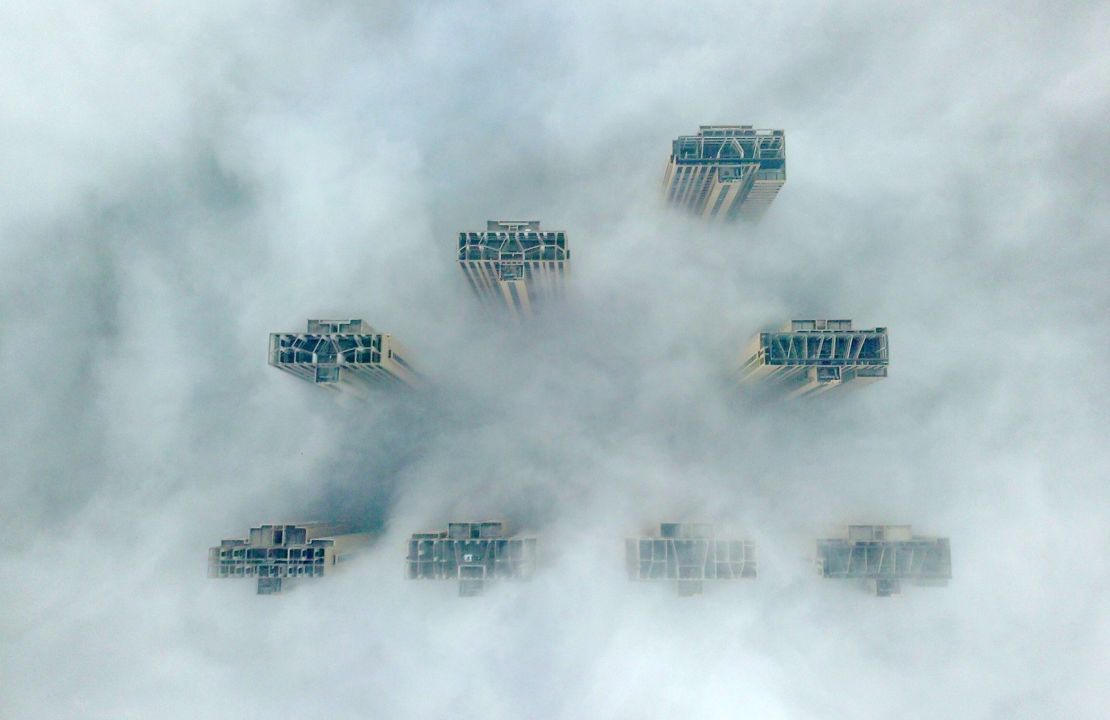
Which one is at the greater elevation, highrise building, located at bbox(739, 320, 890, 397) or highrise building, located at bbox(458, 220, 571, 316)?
highrise building, located at bbox(458, 220, 571, 316)

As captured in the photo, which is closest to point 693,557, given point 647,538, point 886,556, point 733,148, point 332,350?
point 647,538

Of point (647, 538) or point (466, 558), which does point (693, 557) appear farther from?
point (466, 558)

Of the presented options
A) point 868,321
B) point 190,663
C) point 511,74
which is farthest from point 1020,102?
point 190,663

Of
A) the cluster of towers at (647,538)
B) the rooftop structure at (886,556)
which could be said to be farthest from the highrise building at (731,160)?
the rooftop structure at (886,556)

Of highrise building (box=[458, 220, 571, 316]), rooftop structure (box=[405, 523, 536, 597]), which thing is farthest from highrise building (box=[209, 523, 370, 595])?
highrise building (box=[458, 220, 571, 316])

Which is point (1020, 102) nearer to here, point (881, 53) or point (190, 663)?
point (881, 53)

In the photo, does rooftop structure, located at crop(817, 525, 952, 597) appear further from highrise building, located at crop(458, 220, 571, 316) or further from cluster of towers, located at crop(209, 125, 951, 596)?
highrise building, located at crop(458, 220, 571, 316)
